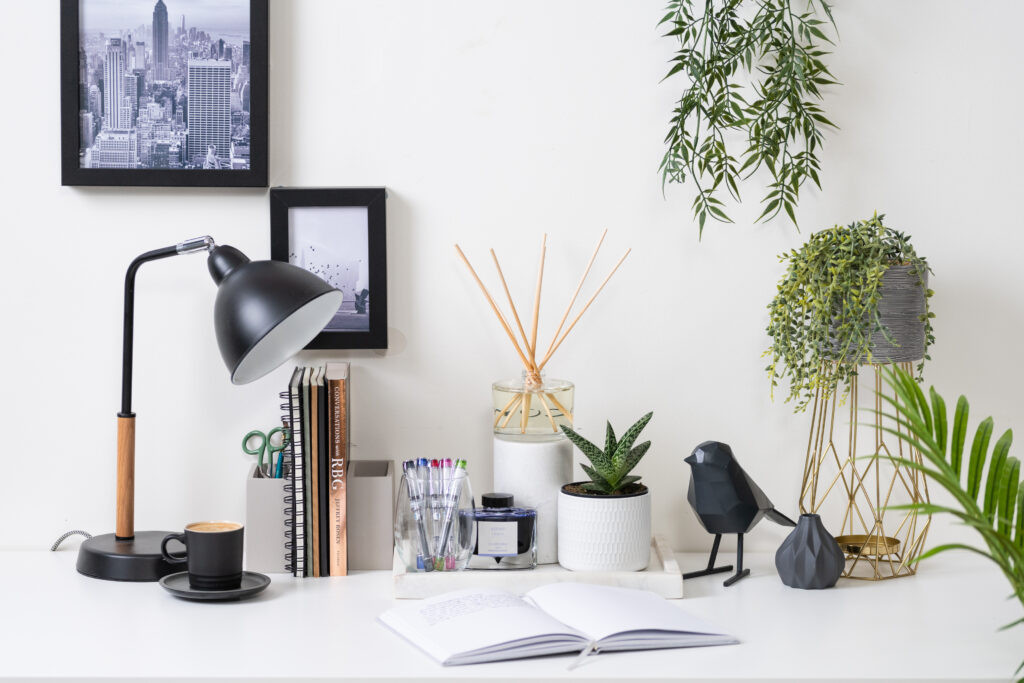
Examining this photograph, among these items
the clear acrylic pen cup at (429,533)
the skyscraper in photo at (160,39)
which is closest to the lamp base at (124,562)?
the clear acrylic pen cup at (429,533)

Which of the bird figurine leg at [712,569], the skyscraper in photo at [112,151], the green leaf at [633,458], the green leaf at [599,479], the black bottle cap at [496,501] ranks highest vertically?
the skyscraper in photo at [112,151]

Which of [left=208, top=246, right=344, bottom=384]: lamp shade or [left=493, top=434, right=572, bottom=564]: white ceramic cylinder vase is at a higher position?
[left=208, top=246, right=344, bottom=384]: lamp shade

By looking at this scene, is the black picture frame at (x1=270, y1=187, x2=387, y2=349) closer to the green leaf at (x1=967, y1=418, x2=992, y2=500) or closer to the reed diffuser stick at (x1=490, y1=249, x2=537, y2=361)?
the reed diffuser stick at (x1=490, y1=249, x2=537, y2=361)

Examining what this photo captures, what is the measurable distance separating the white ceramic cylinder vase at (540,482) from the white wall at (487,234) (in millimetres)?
177

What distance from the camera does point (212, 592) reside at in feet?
4.16

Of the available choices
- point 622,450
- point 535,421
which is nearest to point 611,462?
point 622,450

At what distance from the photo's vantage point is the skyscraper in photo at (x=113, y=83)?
4.98 feet

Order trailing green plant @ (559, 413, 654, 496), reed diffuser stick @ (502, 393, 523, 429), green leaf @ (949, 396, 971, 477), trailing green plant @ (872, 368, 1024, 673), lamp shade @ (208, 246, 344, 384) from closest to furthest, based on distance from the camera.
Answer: trailing green plant @ (872, 368, 1024, 673) → green leaf @ (949, 396, 971, 477) → lamp shade @ (208, 246, 344, 384) → trailing green plant @ (559, 413, 654, 496) → reed diffuser stick @ (502, 393, 523, 429)

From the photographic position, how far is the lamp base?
4.53 feet

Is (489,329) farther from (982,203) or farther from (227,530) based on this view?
(982,203)

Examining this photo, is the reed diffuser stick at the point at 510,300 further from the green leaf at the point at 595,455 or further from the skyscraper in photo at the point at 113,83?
the skyscraper in photo at the point at 113,83

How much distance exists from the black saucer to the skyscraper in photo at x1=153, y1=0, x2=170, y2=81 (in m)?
0.77

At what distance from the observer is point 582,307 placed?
1.57 meters

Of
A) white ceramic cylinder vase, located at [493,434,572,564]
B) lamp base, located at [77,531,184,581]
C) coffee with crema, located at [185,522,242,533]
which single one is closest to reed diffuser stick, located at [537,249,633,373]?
white ceramic cylinder vase, located at [493,434,572,564]
